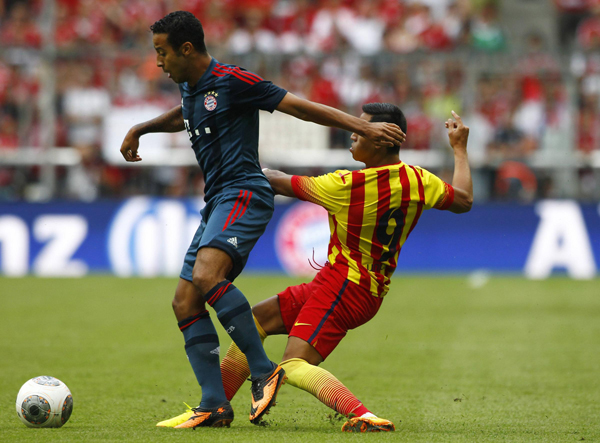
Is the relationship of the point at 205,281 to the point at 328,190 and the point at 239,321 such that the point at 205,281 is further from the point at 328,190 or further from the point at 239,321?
the point at 328,190

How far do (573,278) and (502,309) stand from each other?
397 cm

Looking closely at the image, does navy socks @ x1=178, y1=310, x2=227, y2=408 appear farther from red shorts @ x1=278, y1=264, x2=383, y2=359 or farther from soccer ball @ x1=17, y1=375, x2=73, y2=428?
soccer ball @ x1=17, y1=375, x2=73, y2=428

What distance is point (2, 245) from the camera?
1491cm

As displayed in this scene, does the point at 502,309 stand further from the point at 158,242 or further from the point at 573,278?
the point at 158,242

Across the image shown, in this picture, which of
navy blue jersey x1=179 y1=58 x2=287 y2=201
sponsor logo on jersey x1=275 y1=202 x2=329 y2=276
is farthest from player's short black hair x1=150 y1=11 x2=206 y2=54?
sponsor logo on jersey x1=275 y1=202 x2=329 y2=276

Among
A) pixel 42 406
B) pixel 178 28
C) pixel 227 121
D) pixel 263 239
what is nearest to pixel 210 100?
pixel 227 121

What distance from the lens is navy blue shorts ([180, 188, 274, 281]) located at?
15.3ft

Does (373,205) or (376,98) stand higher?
(376,98)

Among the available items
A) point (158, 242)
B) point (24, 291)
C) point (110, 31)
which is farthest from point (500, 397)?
point (110, 31)

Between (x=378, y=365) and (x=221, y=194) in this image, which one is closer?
(x=221, y=194)

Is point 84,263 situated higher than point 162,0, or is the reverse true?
point 162,0

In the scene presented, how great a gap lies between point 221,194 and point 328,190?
59 cm

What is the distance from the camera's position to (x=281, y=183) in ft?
15.8

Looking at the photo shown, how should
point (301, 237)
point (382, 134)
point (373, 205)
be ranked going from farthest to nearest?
point (301, 237), point (373, 205), point (382, 134)
